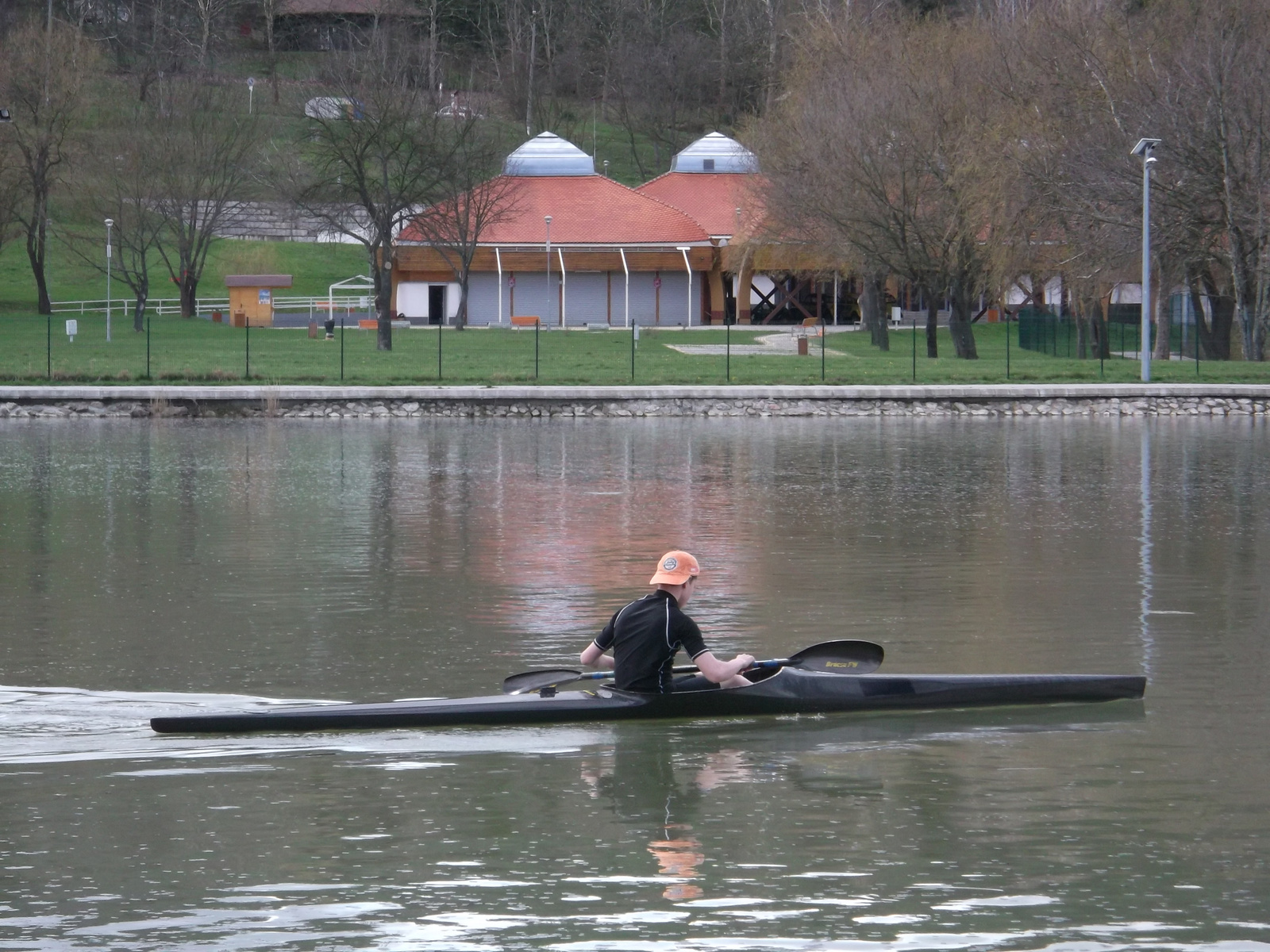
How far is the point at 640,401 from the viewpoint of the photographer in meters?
38.8

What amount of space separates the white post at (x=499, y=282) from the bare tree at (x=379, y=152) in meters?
12.6

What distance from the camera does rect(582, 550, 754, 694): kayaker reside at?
34.3ft

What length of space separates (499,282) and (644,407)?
3585 centimetres

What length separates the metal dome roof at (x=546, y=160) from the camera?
7981 cm

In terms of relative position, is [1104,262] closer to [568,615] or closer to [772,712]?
[568,615]

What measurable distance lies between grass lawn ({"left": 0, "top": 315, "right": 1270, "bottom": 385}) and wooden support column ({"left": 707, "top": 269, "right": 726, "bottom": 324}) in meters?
14.9

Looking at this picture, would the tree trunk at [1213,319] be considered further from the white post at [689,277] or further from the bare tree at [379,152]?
the white post at [689,277]

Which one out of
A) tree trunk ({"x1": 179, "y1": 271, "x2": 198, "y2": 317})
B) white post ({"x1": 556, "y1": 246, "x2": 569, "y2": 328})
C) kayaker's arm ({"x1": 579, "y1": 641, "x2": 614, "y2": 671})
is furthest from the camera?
white post ({"x1": 556, "y1": 246, "x2": 569, "y2": 328})

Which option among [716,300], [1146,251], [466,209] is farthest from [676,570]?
[716,300]

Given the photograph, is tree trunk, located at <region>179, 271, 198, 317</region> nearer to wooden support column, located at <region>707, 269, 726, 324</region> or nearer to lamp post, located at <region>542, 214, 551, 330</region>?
lamp post, located at <region>542, 214, 551, 330</region>

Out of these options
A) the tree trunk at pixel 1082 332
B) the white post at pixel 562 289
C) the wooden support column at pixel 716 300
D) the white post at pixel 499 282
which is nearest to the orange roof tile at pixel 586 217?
the white post at pixel 562 289

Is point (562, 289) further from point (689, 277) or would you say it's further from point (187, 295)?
point (187, 295)

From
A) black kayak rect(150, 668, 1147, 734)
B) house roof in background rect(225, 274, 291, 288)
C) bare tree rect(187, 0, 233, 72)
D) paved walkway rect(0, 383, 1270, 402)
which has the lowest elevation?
black kayak rect(150, 668, 1147, 734)

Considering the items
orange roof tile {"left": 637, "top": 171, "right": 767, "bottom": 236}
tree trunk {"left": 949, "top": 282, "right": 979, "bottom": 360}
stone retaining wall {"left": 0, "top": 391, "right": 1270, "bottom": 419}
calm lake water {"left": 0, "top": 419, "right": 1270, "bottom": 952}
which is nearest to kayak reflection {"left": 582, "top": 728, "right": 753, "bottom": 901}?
calm lake water {"left": 0, "top": 419, "right": 1270, "bottom": 952}
